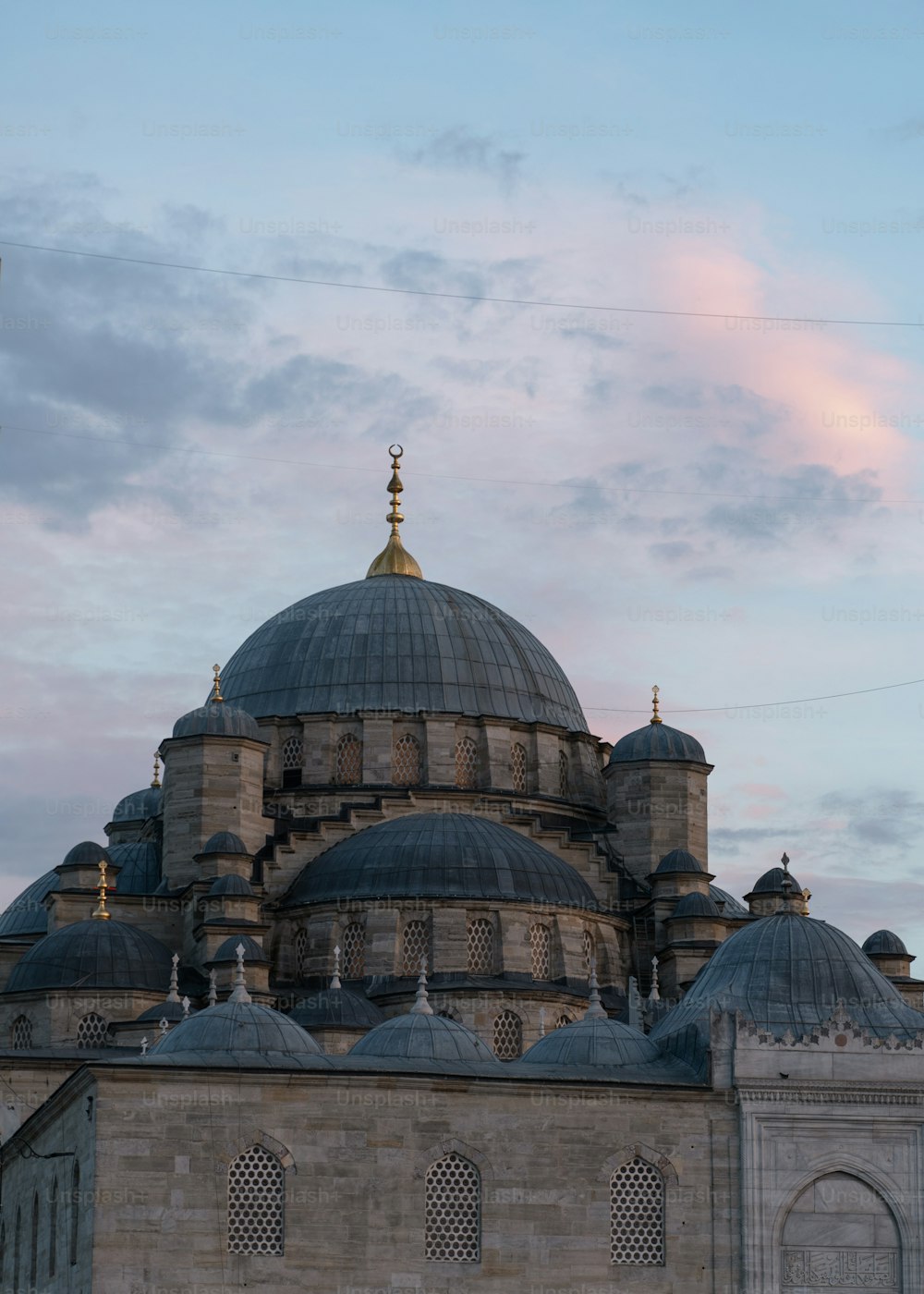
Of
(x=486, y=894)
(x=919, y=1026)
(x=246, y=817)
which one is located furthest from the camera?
(x=246, y=817)

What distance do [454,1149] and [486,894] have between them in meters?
16.2

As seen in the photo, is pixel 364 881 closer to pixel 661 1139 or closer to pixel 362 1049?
pixel 362 1049

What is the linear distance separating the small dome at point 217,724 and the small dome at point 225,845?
250cm

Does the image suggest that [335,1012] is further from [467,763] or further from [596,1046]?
[467,763]

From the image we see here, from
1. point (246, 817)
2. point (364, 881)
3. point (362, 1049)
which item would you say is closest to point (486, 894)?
point (364, 881)

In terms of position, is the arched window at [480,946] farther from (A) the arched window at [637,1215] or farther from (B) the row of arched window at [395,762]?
(A) the arched window at [637,1215]

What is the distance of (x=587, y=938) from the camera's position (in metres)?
61.5

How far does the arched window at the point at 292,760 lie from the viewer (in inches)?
2625

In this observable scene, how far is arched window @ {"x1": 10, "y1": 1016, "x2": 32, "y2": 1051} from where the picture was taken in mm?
58938

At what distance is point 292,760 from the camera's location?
66875 millimetres

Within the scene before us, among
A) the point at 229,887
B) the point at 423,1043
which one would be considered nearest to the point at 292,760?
the point at 229,887

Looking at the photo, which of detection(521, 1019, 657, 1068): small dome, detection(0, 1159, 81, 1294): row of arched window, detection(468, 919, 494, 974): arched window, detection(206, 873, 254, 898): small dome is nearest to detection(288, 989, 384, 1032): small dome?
detection(468, 919, 494, 974): arched window

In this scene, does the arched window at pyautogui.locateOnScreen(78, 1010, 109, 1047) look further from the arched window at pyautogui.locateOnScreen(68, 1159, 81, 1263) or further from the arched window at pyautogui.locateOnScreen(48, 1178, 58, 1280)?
the arched window at pyautogui.locateOnScreen(68, 1159, 81, 1263)

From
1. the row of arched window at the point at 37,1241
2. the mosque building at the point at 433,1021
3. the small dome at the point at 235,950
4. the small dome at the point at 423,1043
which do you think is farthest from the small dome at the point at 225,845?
the small dome at the point at 423,1043
